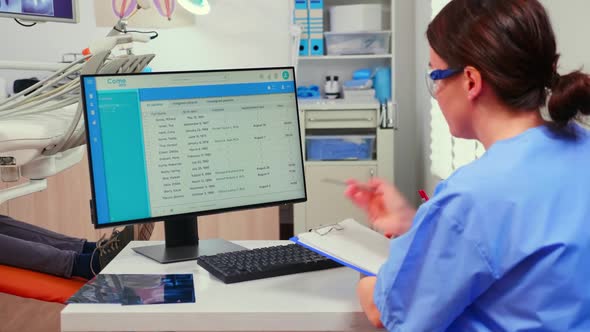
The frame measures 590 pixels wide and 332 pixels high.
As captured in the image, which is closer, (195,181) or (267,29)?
(195,181)

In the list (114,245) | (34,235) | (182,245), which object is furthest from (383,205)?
(34,235)

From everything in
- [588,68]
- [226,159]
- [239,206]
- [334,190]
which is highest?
[588,68]

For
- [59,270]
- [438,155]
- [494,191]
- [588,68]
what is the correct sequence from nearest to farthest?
[494,191] → [588,68] → [59,270] → [438,155]

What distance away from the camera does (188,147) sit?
1.52 meters

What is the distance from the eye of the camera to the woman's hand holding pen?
1236mm

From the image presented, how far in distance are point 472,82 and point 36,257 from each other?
128 centimetres

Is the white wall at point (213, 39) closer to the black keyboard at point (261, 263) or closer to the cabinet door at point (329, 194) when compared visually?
the cabinet door at point (329, 194)

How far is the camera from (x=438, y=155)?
3.62 meters

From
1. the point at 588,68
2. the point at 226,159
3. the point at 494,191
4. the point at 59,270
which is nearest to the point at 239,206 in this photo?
the point at 226,159

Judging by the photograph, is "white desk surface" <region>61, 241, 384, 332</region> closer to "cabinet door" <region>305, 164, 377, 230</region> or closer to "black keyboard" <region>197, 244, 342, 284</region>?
"black keyboard" <region>197, 244, 342, 284</region>

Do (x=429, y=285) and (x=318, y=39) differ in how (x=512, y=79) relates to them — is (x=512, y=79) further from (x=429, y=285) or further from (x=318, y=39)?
(x=318, y=39)

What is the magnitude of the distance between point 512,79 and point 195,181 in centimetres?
74

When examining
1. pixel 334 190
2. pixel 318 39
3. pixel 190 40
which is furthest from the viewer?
pixel 190 40

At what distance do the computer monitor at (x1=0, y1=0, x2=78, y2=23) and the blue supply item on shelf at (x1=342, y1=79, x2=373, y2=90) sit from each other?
7.47ft
